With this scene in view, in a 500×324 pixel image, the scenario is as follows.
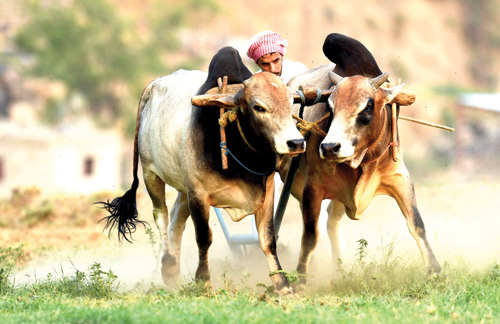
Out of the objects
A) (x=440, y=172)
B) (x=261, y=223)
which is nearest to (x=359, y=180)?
(x=261, y=223)

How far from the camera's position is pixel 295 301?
5.15 metres

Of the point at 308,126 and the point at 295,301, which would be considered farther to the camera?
the point at 308,126

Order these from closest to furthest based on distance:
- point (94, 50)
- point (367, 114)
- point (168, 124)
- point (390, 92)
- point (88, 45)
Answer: point (367, 114) < point (390, 92) < point (168, 124) < point (88, 45) < point (94, 50)

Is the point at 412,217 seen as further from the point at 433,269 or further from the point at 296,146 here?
the point at 296,146

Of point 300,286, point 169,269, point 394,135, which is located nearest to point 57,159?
point 169,269

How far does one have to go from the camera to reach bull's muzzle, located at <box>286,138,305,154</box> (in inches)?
202

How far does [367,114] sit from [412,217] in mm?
858

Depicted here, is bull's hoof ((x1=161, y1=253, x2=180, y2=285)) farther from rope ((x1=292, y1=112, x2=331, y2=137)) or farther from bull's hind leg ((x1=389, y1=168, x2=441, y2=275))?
bull's hind leg ((x1=389, y1=168, x2=441, y2=275))

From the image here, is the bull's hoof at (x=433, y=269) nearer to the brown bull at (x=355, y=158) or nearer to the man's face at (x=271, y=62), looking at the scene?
the brown bull at (x=355, y=158)

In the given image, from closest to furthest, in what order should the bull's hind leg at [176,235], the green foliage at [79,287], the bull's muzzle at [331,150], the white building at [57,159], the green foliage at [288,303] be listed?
the green foliage at [288,303] → the bull's muzzle at [331,150] → the green foliage at [79,287] → the bull's hind leg at [176,235] → the white building at [57,159]

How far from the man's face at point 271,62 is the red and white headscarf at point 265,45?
1.2 inches

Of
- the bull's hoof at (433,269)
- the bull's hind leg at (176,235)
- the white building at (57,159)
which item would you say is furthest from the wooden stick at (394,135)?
the white building at (57,159)

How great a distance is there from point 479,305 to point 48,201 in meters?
7.41

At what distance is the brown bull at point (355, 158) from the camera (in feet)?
18.0
